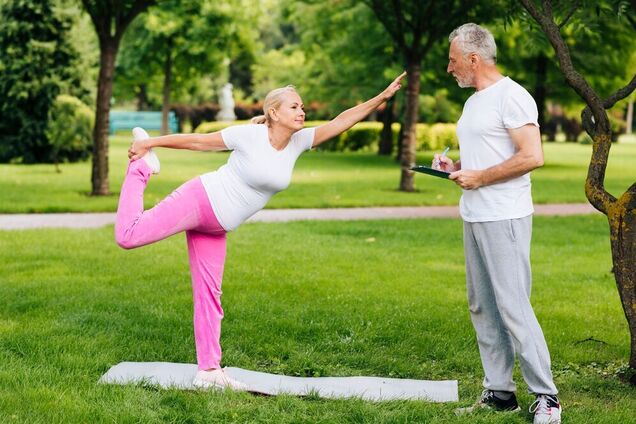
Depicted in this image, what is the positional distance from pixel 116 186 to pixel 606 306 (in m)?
12.4

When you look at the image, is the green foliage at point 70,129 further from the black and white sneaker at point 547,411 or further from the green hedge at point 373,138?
the black and white sneaker at point 547,411

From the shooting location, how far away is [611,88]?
2708 centimetres

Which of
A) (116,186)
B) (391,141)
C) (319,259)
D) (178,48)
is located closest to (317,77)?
(391,141)

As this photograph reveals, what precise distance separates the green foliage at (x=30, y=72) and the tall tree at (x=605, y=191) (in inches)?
872

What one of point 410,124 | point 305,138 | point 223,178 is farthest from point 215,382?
point 410,124

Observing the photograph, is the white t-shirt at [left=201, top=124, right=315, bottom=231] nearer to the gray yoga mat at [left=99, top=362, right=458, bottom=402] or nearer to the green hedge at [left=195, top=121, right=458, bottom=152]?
the gray yoga mat at [left=99, top=362, right=458, bottom=402]

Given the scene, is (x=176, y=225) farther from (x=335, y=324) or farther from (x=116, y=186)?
(x=116, y=186)

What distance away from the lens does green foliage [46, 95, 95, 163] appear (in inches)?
881

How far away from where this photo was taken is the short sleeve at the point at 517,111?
448 centimetres

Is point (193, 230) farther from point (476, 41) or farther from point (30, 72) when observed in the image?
point (30, 72)

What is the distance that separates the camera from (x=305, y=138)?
17.2 ft

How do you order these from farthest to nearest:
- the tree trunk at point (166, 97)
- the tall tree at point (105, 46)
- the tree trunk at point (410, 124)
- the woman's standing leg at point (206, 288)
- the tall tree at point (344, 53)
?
the tree trunk at point (166, 97) < the tall tree at point (344, 53) < the tree trunk at point (410, 124) < the tall tree at point (105, 46) < the woman's standing leg at point (206, 288)

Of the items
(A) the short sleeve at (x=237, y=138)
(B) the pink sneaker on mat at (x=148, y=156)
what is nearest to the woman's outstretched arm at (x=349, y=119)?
(A) the short sleeve at (x=237, y=138)

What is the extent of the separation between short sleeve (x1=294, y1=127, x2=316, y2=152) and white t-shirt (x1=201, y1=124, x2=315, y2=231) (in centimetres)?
12
